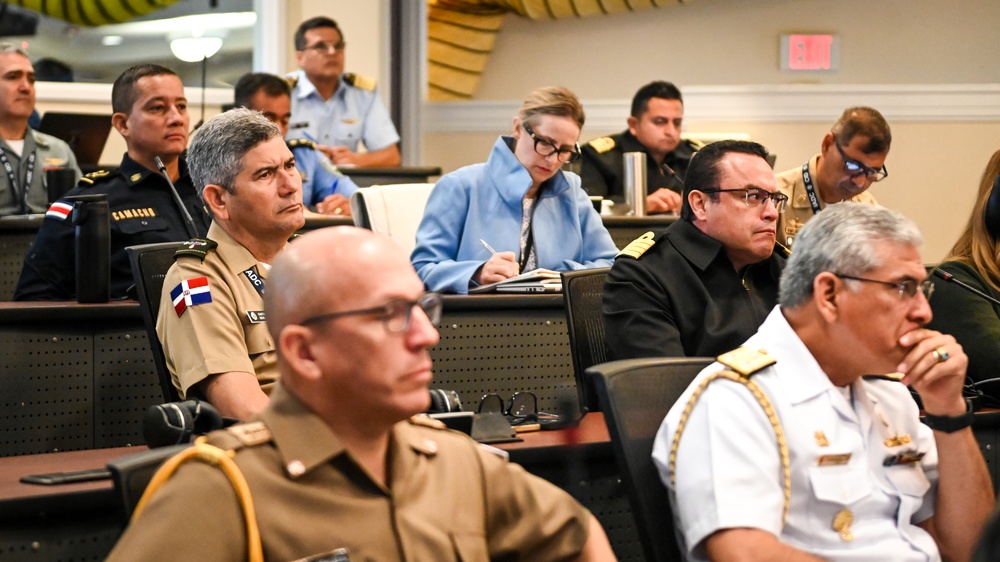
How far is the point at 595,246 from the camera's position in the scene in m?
4.12

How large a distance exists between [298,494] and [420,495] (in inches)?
6.6

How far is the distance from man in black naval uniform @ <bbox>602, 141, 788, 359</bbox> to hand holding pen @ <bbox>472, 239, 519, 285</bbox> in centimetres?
88

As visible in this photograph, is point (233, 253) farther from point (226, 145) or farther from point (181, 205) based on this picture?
point (181, 205)

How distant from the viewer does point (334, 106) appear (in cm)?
671

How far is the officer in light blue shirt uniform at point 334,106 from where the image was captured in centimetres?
640

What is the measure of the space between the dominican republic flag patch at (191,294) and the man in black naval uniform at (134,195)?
3.49 feet

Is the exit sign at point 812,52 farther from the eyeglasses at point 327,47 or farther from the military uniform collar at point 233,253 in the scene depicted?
the military uniform collar at point 233,253

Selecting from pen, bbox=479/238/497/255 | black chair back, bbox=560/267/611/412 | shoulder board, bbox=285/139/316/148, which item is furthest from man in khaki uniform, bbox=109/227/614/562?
shoulder board, bbox=285/139/316/148

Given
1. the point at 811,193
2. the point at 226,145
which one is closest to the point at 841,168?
the point at 811,193

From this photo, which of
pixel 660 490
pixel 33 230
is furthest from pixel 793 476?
A: pixel 33 230

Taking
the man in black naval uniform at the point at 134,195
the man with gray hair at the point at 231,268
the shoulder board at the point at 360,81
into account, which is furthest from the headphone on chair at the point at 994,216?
the shoulder board at the point at 360,81

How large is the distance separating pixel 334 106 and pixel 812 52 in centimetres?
283

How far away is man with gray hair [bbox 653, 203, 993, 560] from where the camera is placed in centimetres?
181

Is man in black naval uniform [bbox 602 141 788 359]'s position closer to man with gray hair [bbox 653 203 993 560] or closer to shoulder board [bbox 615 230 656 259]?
shoulder board [bbox 615 230 656 259]
